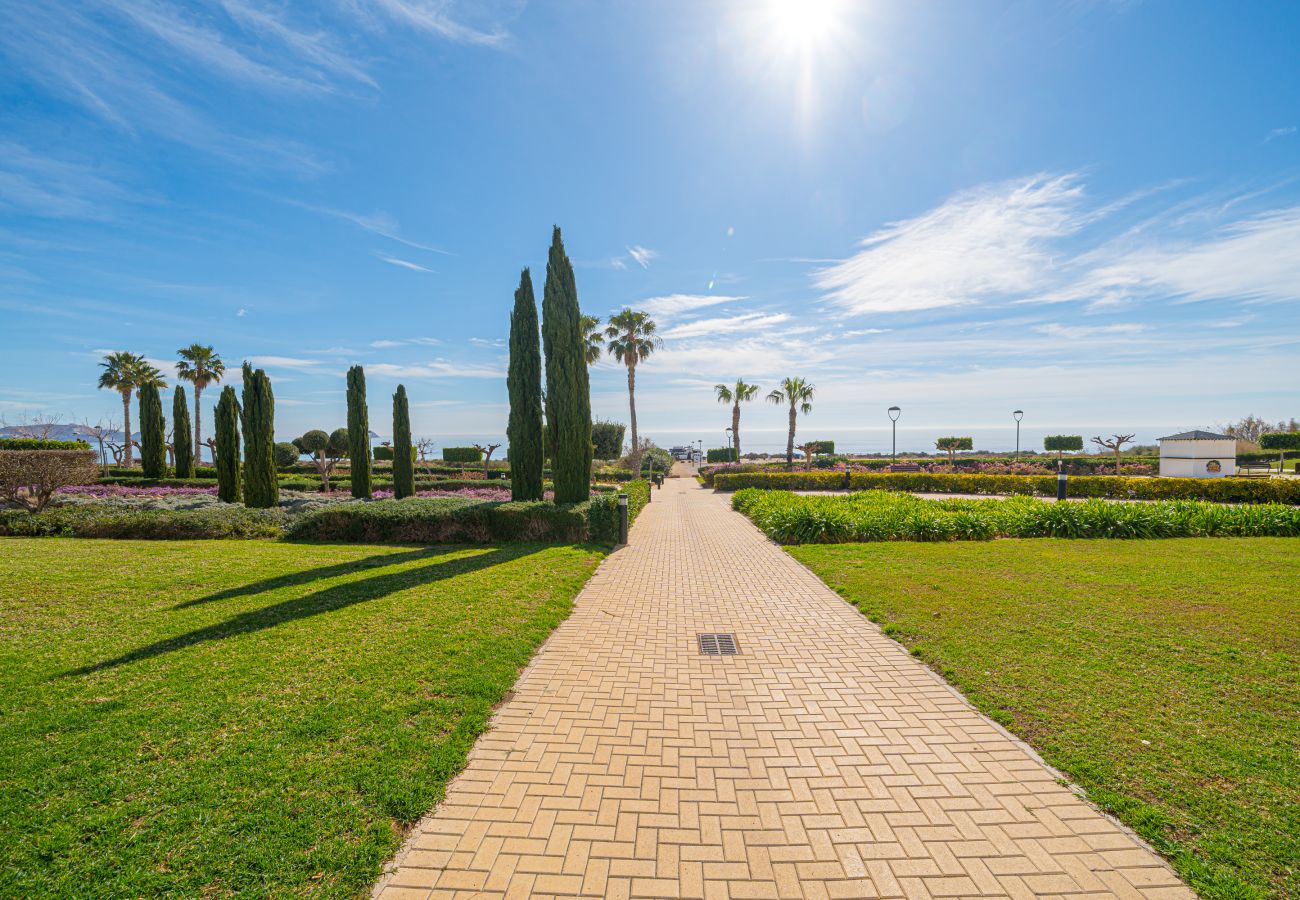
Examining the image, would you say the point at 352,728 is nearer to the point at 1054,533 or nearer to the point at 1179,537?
the point at 1054,533

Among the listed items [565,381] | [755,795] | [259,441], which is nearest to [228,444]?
[259,441]

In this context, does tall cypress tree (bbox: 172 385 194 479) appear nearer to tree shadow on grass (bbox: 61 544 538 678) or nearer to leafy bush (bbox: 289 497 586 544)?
leafy bush (bbox: 289 497 586 544)

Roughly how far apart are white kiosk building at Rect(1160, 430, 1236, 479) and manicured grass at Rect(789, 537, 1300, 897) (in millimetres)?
18423

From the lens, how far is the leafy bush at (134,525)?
426 inches

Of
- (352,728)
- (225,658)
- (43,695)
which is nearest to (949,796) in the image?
(352,728)

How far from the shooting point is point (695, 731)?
388 cm

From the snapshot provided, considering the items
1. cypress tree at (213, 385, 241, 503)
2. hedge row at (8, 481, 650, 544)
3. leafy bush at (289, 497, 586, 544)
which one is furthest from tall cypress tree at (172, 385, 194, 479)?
leafy bush at (289, 497, 586, 544)

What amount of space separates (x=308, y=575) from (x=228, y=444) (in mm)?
12780

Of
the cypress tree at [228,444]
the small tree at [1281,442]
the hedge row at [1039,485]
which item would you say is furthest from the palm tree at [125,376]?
the small tree at [1281,442]

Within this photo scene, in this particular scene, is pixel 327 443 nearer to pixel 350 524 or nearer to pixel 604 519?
pixel 350 524

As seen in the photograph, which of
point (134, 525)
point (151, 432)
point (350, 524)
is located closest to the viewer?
point (134, 525)

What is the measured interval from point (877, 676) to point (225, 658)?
6201 millimetres

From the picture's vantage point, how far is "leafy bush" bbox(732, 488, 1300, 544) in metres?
11.2

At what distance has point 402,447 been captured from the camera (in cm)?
1892
